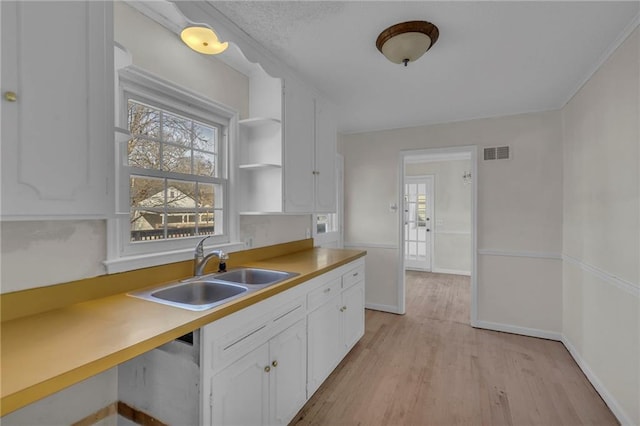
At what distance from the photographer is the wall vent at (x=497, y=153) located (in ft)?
10.8

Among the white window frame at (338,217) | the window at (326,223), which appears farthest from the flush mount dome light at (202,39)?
the white window frame at (338,217)

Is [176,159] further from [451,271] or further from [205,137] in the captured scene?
[451,271]

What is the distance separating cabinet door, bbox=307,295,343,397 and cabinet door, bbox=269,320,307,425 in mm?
85

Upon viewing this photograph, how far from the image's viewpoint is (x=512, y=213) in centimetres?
326

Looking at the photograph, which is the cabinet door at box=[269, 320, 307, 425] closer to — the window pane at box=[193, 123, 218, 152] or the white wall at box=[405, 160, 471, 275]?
the window pane at box=[193, 123, 218, 152]

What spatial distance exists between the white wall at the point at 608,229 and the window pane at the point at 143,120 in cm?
286

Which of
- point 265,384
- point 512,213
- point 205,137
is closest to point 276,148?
point 205,137

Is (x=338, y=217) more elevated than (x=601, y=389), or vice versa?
(x=338, y=217)

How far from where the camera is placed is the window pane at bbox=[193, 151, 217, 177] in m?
2.04

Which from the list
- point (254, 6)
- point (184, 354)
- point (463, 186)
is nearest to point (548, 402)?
point (184, 354)

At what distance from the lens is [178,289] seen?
5.51ft

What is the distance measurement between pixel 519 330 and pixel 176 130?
388cm

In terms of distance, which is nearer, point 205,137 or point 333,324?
point 205,137

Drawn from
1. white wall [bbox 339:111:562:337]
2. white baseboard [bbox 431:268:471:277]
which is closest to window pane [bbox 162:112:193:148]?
white wall [bbox 339:111:562:337]
